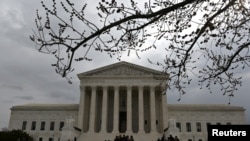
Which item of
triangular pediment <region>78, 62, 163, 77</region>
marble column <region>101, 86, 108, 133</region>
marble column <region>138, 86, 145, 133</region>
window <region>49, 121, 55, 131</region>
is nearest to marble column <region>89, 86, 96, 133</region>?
marble column <region>101, 86, 108, 133</region>

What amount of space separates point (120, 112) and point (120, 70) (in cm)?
878

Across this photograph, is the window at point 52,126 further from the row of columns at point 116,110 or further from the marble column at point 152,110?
the marble column at point 152,110

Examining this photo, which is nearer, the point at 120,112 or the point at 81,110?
the point at 81,110

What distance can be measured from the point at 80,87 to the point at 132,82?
10400 millimetres

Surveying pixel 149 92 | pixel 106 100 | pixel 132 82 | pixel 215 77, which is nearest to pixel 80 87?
pixel 106 100

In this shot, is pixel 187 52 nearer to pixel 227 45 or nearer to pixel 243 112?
pixel 227 45

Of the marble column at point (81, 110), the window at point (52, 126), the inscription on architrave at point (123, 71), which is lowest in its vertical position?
the window at point (52, 126)

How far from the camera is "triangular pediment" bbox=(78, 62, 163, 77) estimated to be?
5553 centimetres


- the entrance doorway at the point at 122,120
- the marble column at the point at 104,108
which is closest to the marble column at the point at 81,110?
the marble column at the point at 104,108

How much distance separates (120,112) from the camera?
5722 centimetres

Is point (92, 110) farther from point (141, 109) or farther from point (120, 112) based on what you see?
point (141, 109)

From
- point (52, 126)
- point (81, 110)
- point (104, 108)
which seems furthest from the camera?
point (52, 126)

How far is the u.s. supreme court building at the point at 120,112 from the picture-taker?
172 feet

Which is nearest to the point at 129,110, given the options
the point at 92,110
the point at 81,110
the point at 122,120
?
the point at 122,120
